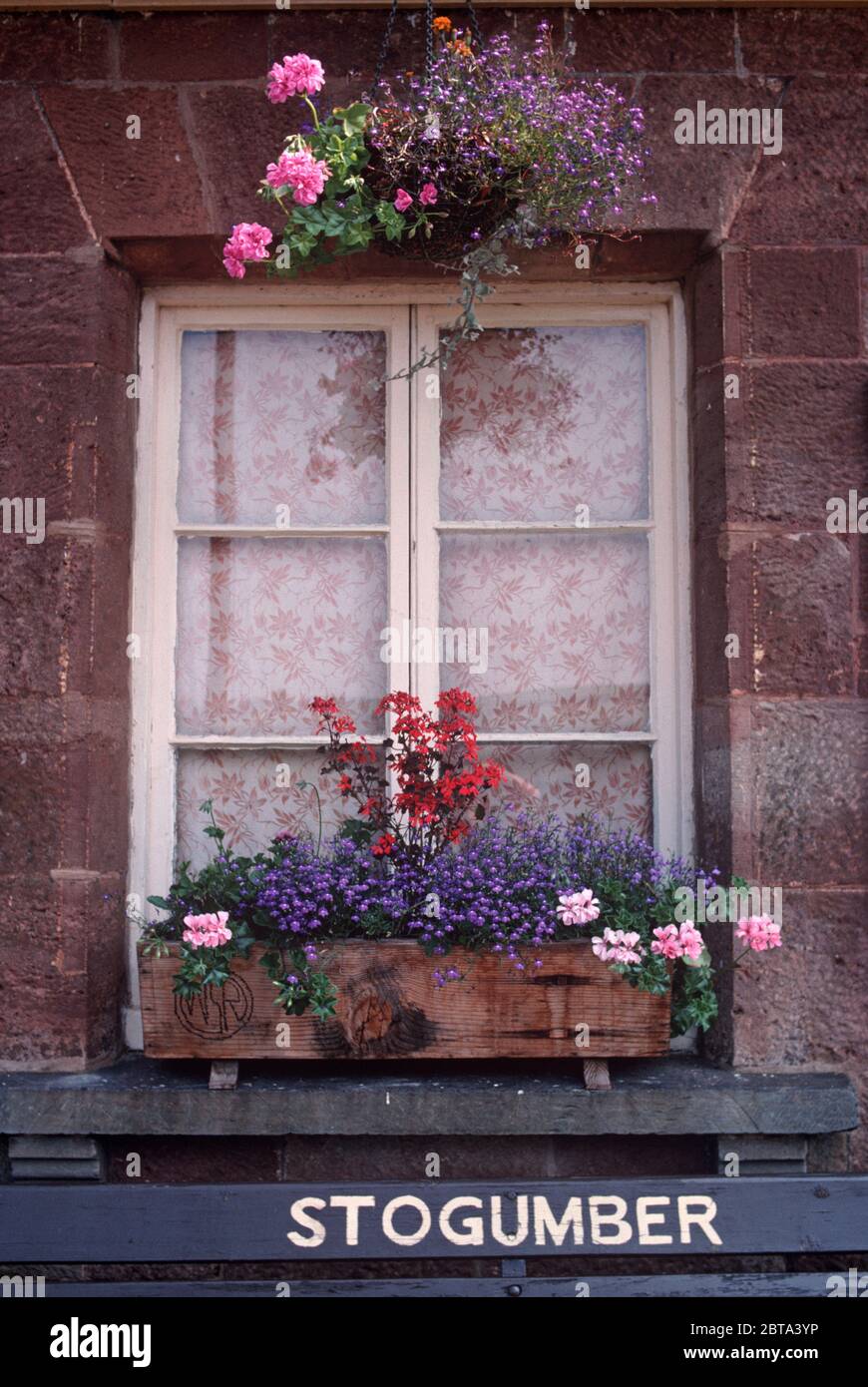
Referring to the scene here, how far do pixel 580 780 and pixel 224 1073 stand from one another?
1146 millimetres

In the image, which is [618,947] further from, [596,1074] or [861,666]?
[861,666]

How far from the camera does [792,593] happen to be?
11.4ft

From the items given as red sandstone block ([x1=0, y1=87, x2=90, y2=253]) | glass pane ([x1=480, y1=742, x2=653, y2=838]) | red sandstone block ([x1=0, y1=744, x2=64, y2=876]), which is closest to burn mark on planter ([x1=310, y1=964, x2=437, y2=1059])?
glass pane ([x1=480, y1=742, x2=653, y2=838])

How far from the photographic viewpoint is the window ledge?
325cm

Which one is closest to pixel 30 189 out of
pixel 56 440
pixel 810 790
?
pixel 56 440

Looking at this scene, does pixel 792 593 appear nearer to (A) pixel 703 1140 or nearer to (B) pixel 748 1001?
(B) pixel 748 1001

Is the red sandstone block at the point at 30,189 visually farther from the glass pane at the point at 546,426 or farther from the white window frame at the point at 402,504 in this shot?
the glass pane at the point at 546,426

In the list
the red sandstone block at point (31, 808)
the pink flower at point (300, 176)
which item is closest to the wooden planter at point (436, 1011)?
the red sandstone block at point (31, 808)

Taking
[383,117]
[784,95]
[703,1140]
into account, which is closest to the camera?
[383,117]

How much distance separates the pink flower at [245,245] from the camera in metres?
3.13

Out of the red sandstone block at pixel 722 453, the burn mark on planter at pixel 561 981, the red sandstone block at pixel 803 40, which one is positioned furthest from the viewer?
the red sandstone block at pixel 803 40
